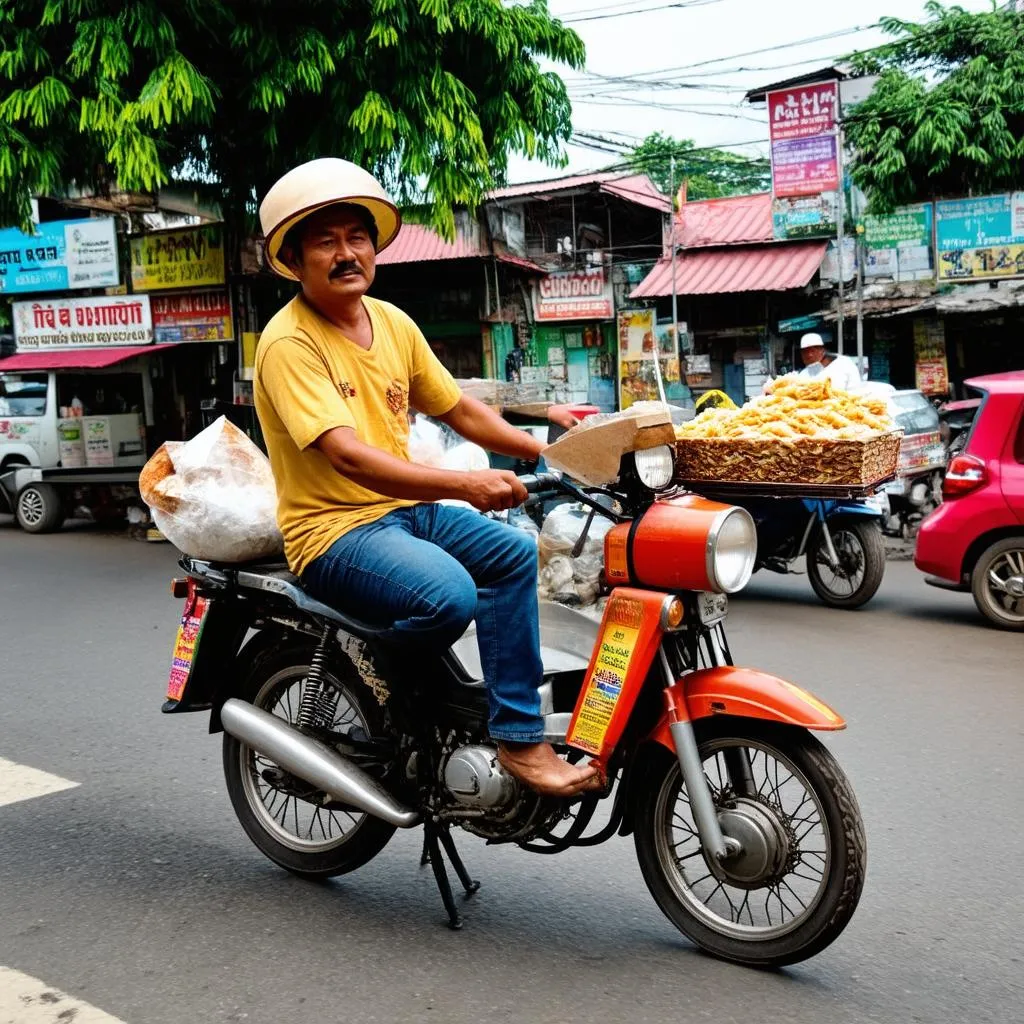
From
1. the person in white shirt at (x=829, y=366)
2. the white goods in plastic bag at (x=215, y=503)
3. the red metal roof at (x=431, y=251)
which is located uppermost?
the red metal roof at (x=431, y=251)

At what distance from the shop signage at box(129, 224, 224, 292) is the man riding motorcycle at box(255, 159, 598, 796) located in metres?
12.7

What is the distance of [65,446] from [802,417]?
1188cm

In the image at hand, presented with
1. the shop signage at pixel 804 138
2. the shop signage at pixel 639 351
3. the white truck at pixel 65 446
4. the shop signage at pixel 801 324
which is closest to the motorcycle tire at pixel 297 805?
the white truck at pixel 65 446

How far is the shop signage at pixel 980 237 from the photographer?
1605cm

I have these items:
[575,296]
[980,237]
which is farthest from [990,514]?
[575,296]

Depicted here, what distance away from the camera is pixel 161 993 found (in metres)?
2.72

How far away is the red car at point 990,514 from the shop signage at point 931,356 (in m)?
11.0

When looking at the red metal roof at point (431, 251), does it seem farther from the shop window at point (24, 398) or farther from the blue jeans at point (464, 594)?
the blue jeans at point (464, 594)

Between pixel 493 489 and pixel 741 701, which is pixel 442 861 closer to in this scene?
pixel 741 701

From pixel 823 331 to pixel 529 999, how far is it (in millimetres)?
18478

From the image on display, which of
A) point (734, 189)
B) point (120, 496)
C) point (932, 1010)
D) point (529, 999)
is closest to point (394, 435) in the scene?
point (529, 999)

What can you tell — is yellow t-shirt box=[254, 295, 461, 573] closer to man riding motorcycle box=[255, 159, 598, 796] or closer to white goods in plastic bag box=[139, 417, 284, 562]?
man riding motorcycle box=[255, 159, 598, 796]

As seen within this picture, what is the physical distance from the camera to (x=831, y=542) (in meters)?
7.70

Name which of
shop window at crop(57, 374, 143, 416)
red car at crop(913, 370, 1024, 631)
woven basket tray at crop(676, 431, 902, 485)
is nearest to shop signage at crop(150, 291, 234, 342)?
shop window at crop(57, 374, 143, 416)
